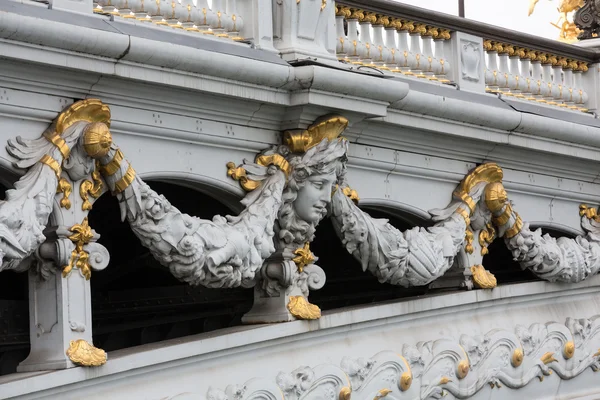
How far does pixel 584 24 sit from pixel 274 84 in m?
7.17

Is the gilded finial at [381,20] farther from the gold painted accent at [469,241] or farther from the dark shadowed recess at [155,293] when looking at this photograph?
the gold painted accent at [469,241]

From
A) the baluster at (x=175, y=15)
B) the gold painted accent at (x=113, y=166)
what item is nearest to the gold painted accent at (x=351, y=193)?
the baluster at (x=175, y=15)

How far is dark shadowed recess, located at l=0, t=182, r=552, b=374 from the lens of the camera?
15.4 meters

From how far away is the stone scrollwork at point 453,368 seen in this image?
14396 millimetres

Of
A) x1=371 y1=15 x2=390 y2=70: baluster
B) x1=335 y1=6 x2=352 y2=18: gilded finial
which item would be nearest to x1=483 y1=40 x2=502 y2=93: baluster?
x1=371 y1=15 x2=390 y2=70: baluster

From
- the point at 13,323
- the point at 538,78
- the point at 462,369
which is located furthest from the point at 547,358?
the point at 13,323

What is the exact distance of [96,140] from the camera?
12.3 m

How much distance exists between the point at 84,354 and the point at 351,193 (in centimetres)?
334

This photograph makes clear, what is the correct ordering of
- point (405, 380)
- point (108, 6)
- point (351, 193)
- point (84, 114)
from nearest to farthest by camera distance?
1. point (84, 114)
2. point (108, 6)
3. point (351, 193)
4. point (405, 380)

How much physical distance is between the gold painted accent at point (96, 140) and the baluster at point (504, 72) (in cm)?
570

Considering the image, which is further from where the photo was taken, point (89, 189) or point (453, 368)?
point (453, 368)

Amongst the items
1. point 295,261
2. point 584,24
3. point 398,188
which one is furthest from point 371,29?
point 584,24

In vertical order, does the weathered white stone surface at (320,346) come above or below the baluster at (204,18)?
below

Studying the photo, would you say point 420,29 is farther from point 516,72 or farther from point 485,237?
point 485,237
